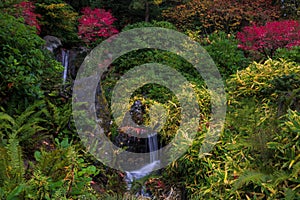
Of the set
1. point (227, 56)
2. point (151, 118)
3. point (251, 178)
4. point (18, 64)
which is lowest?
point (151, 118)

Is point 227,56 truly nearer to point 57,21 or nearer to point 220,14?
point 220,14

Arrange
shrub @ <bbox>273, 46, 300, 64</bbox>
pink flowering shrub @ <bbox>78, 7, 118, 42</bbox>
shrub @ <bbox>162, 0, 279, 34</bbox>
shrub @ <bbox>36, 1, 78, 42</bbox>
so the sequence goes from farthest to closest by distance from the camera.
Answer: shrub @ <bbox>162, 0, 279, 34</bbox> → pink flowering shrub @ <bbox>78, 7, 118, 42</bbox> → shrub @ <bbox>36, 1, 78, 42</bbox> → shrub @ <bbox>273, 46, 300, 64</bbox>

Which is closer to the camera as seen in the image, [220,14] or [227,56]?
[227,56]

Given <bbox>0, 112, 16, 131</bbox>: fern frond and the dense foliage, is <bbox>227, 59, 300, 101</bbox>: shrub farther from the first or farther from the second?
<bbox>0, 112, 16, 131</bbox>: fern frond

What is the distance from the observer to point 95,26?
8.17m

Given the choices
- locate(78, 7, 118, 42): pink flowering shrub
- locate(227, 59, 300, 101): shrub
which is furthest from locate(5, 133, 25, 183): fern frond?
locate(78, 7, 118, 42): pink flowering shrub

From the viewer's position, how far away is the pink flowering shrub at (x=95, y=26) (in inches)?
316

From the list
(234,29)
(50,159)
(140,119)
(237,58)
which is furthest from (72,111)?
(234,29)

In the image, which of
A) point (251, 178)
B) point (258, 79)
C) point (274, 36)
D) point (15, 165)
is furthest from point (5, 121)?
point (274, 36)

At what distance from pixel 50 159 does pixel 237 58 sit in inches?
216

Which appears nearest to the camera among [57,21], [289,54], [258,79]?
[258,79]

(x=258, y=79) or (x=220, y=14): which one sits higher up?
(x=258, y=79)

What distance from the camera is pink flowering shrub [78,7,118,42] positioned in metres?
8.02

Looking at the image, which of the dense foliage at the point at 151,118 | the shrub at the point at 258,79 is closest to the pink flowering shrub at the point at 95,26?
the dense foliage at the point at 151,118
